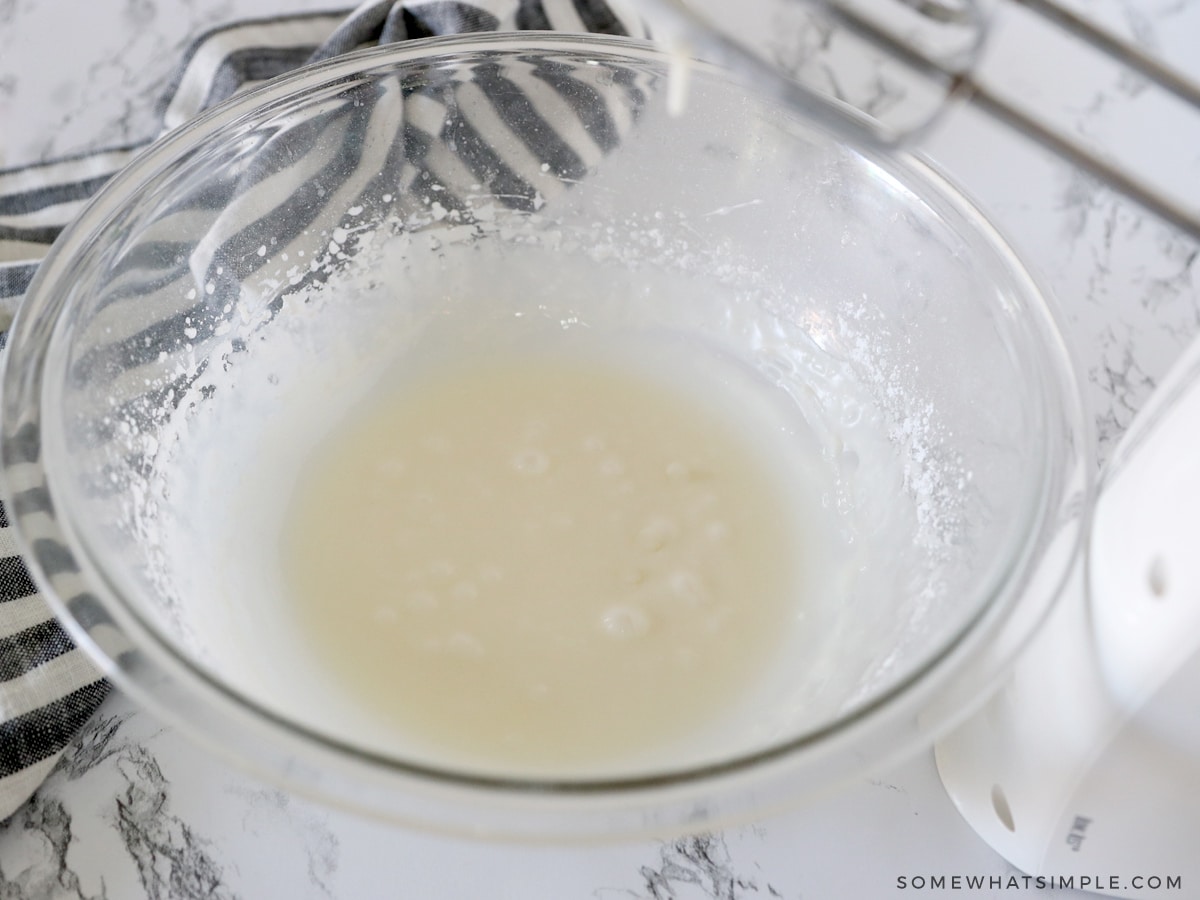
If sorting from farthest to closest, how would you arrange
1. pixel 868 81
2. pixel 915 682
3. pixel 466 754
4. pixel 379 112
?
pixel 868 81
pixel 379 112
pixel 466 754
pixel 915 682

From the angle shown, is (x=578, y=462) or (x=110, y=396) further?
(x=578, y=462)

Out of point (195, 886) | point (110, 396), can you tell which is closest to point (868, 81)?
point (110, 396)

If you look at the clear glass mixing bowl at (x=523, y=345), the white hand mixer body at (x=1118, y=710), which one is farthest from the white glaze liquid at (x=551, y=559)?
the white hand mixer body at (x=1118, y=710)

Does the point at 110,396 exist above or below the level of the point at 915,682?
below

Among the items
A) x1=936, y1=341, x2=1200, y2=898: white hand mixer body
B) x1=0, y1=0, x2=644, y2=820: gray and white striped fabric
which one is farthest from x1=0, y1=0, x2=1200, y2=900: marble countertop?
x1=0, y1=0, x2=644, y2=820: gray and white striped fabric

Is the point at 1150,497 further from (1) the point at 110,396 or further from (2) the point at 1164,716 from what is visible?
(1) the point at 110,396

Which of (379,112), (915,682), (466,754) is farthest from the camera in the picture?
(379,112)

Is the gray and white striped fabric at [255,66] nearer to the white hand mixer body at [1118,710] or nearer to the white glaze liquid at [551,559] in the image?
the white glaze liquid at [551,559]
